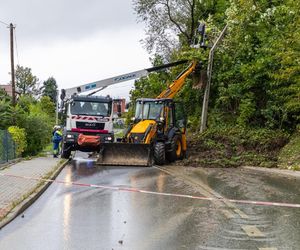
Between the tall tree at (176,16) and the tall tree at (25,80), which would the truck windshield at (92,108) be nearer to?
the tall tree at (176,16)

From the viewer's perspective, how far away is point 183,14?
132 feet

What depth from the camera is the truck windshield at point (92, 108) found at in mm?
22844

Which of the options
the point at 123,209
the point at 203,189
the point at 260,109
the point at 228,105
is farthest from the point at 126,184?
the point at 228,105

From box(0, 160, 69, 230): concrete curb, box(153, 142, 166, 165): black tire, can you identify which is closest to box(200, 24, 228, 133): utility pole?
box(153, 142, 166, 165): black tire

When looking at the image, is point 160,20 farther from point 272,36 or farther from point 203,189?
point 203,189

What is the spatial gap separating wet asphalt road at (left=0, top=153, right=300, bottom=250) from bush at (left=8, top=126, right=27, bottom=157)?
10610mm

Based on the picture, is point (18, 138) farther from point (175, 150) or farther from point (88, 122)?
point (175, 150)

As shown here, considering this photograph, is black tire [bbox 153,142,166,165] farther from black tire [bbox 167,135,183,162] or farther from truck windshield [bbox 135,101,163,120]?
truck windshield [bbox 135,101,163,120]

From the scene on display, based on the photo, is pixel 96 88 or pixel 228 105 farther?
pixel 228 105

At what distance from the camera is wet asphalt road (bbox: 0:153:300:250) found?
22.8 ft

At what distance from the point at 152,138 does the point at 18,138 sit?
23.3 feet

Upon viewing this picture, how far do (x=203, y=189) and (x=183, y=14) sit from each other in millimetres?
29633

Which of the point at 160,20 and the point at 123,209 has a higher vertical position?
the point at 160,20

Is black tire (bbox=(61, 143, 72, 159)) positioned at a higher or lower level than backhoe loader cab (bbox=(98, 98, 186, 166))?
lower
